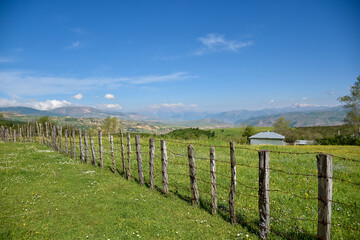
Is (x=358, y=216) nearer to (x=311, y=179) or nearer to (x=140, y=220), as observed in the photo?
(x=311, y=179)

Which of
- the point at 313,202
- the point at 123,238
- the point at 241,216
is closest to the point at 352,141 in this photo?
the point at 313,202

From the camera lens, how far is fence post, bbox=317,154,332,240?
18.8ft

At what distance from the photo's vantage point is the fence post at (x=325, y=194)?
5.73 m

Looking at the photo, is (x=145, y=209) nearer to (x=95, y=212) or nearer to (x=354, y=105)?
(x=95, y=212)

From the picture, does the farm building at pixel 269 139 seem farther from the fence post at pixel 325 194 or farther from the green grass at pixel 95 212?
the fence post at pixel 325 194

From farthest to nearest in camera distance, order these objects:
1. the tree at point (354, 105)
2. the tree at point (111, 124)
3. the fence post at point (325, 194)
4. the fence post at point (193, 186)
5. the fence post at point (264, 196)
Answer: the tree at point (111, 124) < the tree at point (354, 105) < the fence post at point (193, 186) < the fence post at point (264, 196) < the fence post at point (325, 194)

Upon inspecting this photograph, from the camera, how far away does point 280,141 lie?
7294cm

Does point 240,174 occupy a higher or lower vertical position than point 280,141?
higher

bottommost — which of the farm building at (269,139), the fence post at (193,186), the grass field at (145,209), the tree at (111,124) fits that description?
the farm building at (269,139)

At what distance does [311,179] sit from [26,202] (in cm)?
1707

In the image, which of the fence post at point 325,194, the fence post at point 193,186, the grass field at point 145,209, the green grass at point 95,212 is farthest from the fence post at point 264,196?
the fence post at point 193,186

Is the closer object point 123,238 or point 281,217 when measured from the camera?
point 123,238

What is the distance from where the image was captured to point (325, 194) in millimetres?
5805

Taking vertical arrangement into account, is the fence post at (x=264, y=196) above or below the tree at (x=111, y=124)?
above
